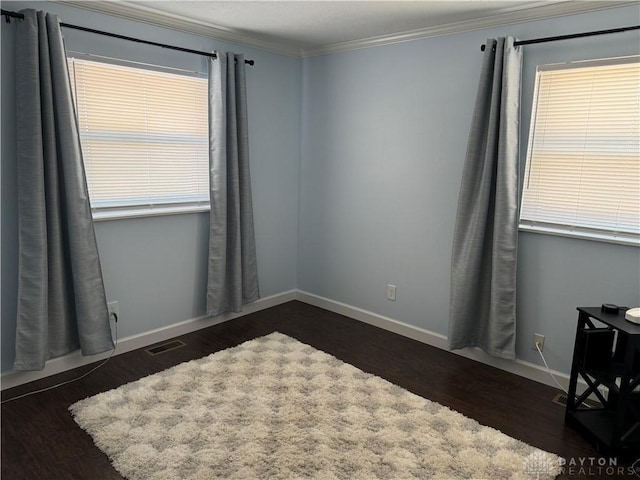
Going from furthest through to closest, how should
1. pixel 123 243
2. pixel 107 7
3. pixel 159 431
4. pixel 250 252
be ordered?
pixel 250 252, pixel 123 243, pixel 107 7, pixel 159 431

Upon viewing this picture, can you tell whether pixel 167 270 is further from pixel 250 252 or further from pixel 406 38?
pixel 406 38

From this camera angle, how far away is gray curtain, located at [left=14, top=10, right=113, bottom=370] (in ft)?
8.13

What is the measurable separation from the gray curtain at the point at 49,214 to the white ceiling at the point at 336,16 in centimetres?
47

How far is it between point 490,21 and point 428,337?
2.24 metres

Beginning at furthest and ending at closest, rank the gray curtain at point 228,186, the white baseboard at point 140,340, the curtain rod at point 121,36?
the gray curtain at point 228,186 < the white baseboard at point 140,340 < the curtain rod at point 121,36

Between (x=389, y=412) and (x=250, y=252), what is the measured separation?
1.84m

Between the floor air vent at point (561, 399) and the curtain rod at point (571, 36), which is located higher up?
the curtain rod at point (571, 36)

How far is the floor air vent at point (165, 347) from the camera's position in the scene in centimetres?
323

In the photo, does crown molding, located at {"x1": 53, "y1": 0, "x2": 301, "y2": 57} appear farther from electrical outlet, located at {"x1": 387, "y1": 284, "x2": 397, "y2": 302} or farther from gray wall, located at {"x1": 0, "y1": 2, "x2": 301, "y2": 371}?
electrical outlet, located at {"x1": 387, "y1": 284, "x2": 397, "y2": 302}

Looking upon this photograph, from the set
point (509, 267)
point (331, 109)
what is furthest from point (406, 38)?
point (509, 267)

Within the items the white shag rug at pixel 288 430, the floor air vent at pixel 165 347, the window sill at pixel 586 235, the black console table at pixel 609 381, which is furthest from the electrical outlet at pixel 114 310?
the black console table at pixel 609 381

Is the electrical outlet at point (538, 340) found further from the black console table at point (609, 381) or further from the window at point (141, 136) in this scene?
the window at point (141, 136)

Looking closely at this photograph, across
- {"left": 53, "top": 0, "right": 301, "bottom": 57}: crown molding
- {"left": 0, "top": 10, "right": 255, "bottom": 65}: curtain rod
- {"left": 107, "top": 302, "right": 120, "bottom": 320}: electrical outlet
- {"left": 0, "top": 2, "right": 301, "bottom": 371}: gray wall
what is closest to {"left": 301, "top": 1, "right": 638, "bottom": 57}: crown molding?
{"left": 53, "top": 0, "right": 301, "bottom": 57}: crown molding

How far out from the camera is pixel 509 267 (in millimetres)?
2883
